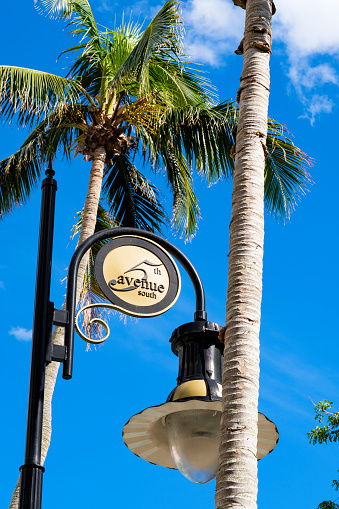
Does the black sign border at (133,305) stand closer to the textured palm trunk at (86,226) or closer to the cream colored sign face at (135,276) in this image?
the cream colored sign face at (135,276)

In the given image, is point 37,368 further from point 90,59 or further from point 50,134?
point 90,59

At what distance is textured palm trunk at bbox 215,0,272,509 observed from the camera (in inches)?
174

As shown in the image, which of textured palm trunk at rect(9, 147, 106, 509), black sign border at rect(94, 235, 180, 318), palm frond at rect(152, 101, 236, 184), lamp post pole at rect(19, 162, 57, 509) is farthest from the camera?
palm frond at rect(152, 101, 236, 184)

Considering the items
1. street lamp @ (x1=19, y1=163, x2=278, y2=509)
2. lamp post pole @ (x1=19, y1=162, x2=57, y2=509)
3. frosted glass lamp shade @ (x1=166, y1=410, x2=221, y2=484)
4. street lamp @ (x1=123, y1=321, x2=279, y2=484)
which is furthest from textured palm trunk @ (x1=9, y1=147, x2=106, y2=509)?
frosted glass lamp shade @ (x1=166, y1=410, x2=221, y2=484)

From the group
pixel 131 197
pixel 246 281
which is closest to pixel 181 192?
pixel 131 197

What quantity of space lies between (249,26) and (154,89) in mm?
7071

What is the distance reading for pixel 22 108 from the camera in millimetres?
11977

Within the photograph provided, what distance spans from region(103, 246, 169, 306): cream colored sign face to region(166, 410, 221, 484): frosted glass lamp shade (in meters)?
0.87

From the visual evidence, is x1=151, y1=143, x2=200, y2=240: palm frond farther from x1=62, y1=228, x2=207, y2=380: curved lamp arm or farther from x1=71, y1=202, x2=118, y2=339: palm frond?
x1=62, y1=228, x2=207, y2=380: curved lamp arm

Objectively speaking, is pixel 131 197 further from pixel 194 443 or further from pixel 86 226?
pixel 194 443

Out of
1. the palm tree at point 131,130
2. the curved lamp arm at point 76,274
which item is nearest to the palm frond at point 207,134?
the palm tree at point 131,130

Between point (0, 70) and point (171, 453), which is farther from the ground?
point (0, 70)

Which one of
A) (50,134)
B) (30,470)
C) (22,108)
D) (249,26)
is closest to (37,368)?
(30,470)

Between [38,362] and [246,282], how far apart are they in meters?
1.73
